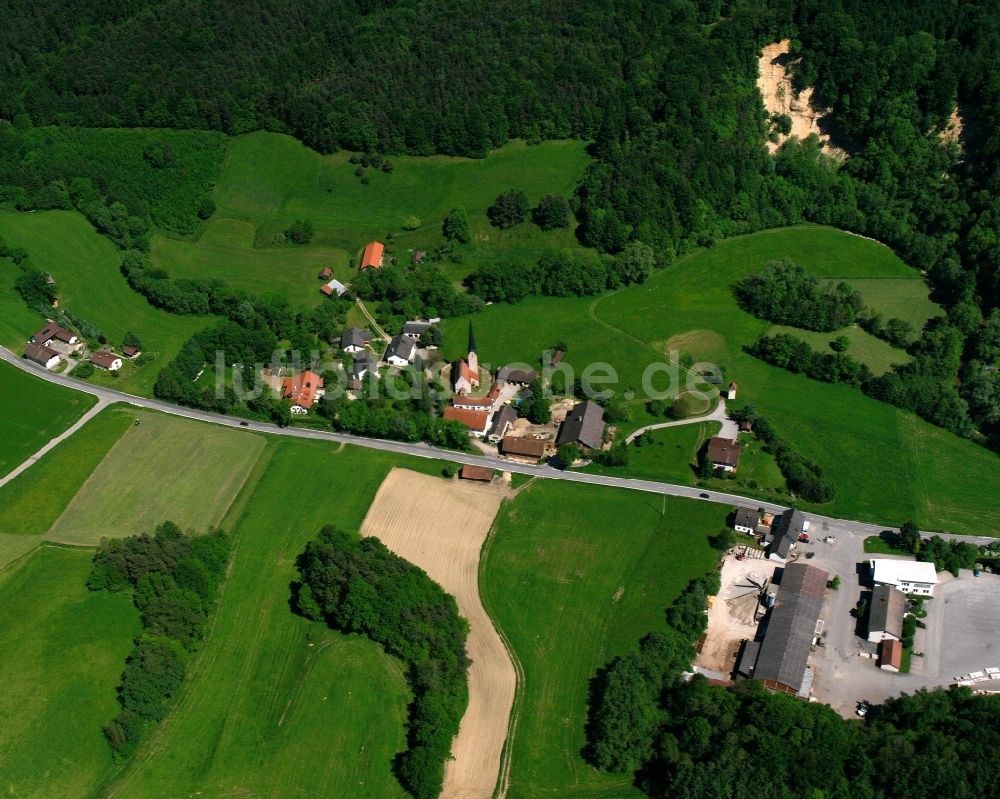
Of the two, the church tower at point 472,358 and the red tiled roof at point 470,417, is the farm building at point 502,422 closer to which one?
the red tiled roof at point 470,417

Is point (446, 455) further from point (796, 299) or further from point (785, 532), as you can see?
point (796, 299)

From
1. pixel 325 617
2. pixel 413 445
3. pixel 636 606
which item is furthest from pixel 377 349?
pixel 636 606

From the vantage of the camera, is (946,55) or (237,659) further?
(946,55)

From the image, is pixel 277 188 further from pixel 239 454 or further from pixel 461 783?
pixel 461 783

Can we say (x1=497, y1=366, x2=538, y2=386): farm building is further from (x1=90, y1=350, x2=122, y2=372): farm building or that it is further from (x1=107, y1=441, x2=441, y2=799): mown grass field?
(x1=90, y1=350, x2=122, y2=372): farm building

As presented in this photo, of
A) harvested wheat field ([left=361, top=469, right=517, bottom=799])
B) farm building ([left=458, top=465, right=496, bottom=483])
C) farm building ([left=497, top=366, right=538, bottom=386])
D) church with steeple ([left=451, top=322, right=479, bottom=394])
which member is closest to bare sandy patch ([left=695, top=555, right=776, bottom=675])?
harvested wheat field ([left=361, top=469, right=517, bottom=799])

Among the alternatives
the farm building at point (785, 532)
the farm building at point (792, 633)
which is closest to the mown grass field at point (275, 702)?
the farm building at point (792, 633)

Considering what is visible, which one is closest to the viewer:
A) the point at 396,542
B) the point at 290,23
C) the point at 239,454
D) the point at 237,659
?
the point at 237,659
